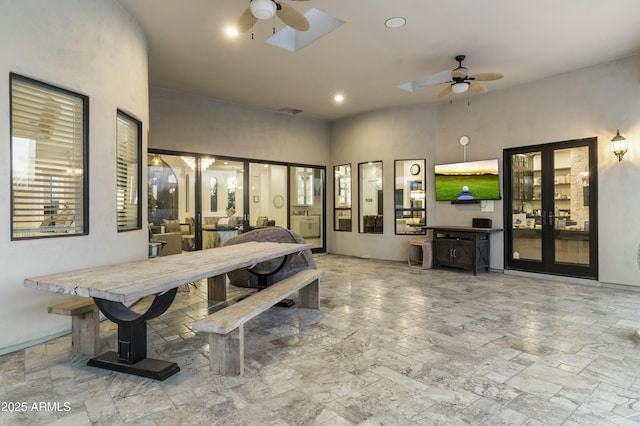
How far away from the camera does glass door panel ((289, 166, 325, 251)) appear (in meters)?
8.90

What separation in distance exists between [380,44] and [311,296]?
3.56m

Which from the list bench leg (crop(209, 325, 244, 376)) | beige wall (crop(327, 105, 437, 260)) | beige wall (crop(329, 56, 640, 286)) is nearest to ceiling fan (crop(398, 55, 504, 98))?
beige wall (crop(329, 56, 640, 286))

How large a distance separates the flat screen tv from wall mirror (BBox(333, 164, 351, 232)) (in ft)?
7.58

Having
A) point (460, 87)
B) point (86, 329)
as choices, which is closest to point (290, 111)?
point (460, 87)

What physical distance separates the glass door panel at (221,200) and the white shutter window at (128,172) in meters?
2.65

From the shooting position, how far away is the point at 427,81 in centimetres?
657

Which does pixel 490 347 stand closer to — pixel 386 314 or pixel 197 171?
pixel 386 314

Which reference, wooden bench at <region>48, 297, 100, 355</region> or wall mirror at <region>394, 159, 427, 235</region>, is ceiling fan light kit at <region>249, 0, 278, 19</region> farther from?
wall mirror at <region>394, 159, 427, 235</region>

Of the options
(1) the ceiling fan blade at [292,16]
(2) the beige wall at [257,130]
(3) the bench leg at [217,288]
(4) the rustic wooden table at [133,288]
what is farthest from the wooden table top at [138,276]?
(1) the ceiling fan blade at [292,16]

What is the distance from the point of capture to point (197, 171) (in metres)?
7.18

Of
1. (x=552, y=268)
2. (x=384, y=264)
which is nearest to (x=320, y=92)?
(x=384, y=264)

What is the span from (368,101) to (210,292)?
205 inches

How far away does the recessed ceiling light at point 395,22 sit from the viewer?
4250 millimetres

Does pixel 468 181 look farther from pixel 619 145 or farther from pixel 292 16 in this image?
pixel 292 16
